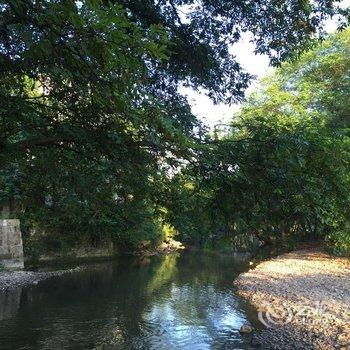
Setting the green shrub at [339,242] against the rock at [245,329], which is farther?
the green shrub at [339,242]

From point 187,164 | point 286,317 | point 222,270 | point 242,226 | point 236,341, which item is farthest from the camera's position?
point 222,270

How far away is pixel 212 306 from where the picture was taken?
14281mm

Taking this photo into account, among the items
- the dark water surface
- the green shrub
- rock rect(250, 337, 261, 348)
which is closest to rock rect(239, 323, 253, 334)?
the dark water surface

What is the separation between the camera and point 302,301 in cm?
1375

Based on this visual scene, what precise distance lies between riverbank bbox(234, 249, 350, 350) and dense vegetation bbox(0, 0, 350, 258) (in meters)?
5.96

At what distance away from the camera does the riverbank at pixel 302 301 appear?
1011 centimetres

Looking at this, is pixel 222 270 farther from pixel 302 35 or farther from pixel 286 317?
pixel 302 35

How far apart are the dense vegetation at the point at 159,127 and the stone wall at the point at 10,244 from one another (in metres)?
15.8

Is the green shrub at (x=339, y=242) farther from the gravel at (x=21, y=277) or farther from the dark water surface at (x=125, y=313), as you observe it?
the gravel at (x=21, y=277)

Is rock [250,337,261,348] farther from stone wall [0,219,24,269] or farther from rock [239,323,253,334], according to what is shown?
stone wall [0,219,24,269]

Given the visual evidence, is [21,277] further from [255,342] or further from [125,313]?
[255,342]

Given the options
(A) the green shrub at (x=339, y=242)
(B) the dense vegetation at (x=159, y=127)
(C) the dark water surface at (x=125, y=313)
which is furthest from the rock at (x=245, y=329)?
(A) the green shrub at (x=339, y=242)

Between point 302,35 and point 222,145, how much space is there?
10.4 feet

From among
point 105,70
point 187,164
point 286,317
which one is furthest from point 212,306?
point 105,70
